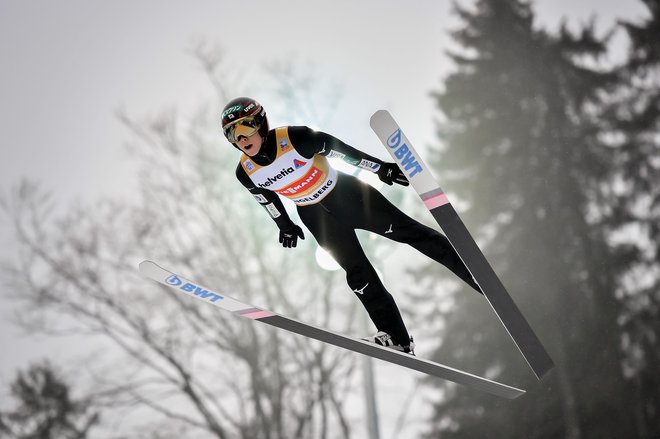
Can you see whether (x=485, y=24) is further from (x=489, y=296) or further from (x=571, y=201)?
(x=489, y=296)

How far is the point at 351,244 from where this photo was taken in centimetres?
352

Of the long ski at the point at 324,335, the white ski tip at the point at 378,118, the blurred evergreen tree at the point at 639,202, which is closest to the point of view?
the white ski tip at the point at 378,118

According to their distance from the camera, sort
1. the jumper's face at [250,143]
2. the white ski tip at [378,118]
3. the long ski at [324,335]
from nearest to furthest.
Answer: the white ski tip at [378,118] → the jumper's face at [250,143] → the long ski at [324,335]

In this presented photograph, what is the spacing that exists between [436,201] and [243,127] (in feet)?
3.55

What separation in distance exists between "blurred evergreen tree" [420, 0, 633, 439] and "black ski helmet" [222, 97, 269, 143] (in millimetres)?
10018

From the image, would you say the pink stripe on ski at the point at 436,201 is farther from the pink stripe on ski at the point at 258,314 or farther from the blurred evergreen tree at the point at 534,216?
the blurred evergreen tree at the point at 534,216

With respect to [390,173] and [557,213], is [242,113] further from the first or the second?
[557,213]

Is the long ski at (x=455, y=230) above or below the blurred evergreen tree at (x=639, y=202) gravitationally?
below

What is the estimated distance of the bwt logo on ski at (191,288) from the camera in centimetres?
389

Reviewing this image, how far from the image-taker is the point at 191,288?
154 inches

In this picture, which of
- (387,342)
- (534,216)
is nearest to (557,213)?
(534,216)

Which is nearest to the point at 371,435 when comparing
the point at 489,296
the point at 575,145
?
the point at 489,296

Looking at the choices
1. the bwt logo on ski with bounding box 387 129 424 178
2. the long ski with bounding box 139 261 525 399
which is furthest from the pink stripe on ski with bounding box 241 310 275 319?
the bwt logo on ski with bounding box 387 129 424 178

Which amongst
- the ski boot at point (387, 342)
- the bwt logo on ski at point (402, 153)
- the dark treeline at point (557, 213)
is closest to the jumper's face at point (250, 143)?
the bwt logo on ski at point (402, 153)
